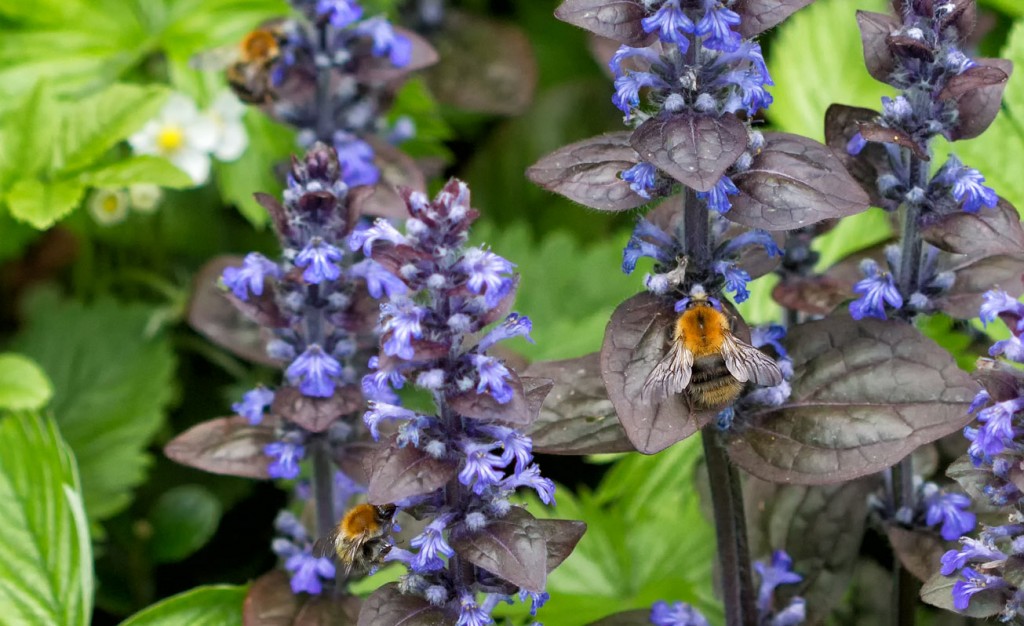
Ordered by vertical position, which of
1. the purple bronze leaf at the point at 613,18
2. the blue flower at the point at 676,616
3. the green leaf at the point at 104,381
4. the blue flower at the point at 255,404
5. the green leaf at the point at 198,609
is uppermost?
the purple bronze leaf at the point at 613,18

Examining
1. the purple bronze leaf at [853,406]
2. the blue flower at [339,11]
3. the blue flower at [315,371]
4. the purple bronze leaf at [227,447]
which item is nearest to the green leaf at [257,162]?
the blue flower at [339,11]

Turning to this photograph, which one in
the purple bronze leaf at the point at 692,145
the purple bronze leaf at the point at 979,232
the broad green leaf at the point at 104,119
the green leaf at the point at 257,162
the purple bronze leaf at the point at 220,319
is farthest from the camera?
the green leaf at the point at 257,162

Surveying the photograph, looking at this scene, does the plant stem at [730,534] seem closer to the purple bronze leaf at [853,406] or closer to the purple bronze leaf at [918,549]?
the purple bronze leaf at [853,406]

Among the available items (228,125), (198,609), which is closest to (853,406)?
(198,609)

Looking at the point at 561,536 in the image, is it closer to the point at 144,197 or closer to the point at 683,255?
the point at 683,255

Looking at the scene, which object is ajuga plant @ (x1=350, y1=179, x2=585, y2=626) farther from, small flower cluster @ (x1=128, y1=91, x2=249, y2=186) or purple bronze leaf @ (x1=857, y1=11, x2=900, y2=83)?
small flower cluster @ (x1=128, y1=91, x2=249, y2=186)

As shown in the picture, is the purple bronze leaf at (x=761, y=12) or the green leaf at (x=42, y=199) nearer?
the purple bronze leaf at (x=761, y=12)
